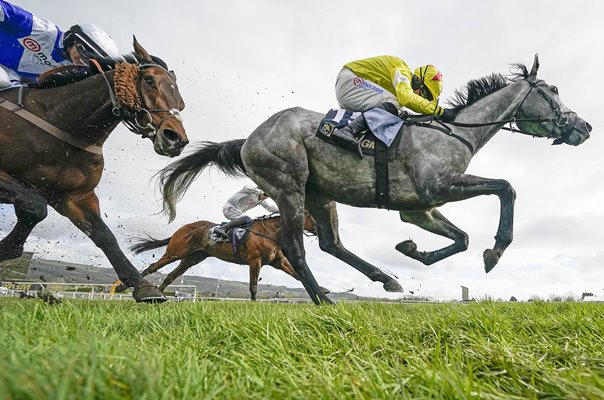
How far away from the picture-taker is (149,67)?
4.32 meters

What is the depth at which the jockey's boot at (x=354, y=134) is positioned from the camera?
4.73 m

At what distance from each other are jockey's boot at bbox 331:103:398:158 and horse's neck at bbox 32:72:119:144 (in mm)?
2314

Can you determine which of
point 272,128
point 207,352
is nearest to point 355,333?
point 207,352

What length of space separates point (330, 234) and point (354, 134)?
64.3 inches

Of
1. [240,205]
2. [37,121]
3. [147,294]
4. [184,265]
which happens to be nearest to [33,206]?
[37,121]

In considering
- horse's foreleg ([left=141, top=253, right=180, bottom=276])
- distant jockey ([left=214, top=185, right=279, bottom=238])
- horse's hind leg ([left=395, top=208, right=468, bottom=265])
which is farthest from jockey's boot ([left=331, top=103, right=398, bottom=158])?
horse's foreleg ([left=141, top=253, right=180, bottom=276])

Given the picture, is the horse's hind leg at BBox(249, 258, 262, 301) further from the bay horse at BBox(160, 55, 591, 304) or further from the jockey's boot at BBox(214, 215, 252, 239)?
the bay horse at BBox(160, 55, 591, 304)

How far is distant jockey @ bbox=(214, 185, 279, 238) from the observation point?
1059 cm

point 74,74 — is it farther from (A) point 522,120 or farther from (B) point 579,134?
(B) point 579,134

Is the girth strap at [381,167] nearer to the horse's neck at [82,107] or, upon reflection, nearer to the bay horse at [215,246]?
the horse's neck at [82,107]

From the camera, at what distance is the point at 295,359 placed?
67.2 inches

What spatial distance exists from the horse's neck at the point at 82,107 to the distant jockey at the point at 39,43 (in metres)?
0.72

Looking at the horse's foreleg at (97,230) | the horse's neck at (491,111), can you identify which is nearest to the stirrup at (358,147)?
the horse's neck at (491,111)

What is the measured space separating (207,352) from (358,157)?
137 inches
